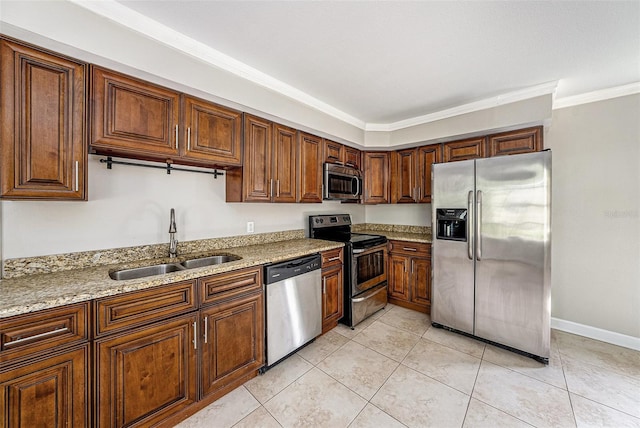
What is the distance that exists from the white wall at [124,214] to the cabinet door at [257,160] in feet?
1.06

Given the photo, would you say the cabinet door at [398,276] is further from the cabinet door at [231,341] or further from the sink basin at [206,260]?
the sink basin at [206,260]

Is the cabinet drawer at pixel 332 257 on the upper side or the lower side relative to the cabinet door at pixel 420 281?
upper

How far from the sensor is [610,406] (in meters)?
1.76

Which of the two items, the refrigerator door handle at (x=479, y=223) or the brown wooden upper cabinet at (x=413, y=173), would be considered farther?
the brown wooden upper cabinet at (x=413, y=173)

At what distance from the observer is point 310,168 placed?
2932mm

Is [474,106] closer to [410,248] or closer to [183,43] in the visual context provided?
[410,248]

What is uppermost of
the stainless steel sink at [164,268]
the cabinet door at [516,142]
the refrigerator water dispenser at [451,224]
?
the cabinet door at [516,142]

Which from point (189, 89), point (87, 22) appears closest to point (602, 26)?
point (189, 89)

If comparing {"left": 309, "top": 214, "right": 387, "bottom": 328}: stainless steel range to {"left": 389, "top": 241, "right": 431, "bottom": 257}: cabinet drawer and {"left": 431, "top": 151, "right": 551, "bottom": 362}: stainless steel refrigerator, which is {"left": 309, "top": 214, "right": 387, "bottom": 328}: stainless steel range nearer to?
{"left": 389, "top": 241, "right": 431, "bottom": 257}: cabinet drawer

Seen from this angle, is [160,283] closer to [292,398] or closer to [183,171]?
[183,171]

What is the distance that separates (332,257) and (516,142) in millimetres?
2371

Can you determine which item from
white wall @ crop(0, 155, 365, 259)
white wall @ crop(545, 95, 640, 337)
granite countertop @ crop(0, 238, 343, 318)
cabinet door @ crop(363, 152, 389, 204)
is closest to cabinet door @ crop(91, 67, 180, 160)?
white wall @ crop(0, 155, 365, 259)

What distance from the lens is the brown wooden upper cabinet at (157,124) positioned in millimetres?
1534

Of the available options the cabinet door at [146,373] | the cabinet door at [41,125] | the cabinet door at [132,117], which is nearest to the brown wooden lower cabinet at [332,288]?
the cabinet door at [146,373]
